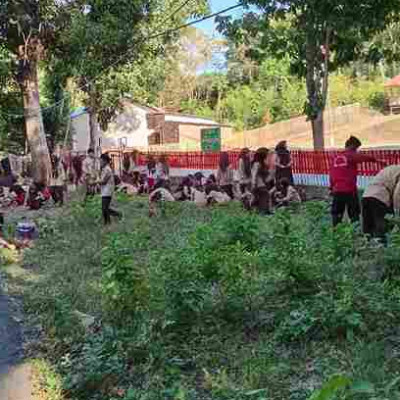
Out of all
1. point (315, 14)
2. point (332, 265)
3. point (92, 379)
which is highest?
point (315, 14)

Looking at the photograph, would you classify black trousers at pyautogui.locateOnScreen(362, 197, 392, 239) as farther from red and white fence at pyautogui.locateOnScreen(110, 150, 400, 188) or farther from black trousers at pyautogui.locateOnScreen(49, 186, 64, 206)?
black trousers at pyautogui.locateOnScreen(49, 186, 64, 206)

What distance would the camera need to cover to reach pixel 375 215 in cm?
780

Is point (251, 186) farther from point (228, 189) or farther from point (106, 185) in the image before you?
point (106, 185)

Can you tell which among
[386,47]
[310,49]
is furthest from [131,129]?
[310,49]

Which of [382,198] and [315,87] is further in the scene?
[315,87]

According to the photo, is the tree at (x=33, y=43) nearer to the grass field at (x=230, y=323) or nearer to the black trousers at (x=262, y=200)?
the black trousers at (x=262, y=200)

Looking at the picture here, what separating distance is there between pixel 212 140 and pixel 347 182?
39.8 feet

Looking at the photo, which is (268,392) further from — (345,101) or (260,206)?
(345,101)

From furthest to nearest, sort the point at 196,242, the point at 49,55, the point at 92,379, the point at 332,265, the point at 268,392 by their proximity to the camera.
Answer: the point at 49,55, the point at 196,242, the point at 332,265, the point at 92,379, the point at 268,392

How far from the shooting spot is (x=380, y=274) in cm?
661

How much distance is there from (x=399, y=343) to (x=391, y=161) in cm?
971

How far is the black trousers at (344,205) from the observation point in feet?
32.2

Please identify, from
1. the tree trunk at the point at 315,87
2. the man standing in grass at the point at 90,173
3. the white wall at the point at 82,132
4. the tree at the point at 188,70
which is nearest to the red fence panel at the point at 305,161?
the tree trunk at the point at 315,87

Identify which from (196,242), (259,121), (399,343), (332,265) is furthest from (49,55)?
(259,121)
